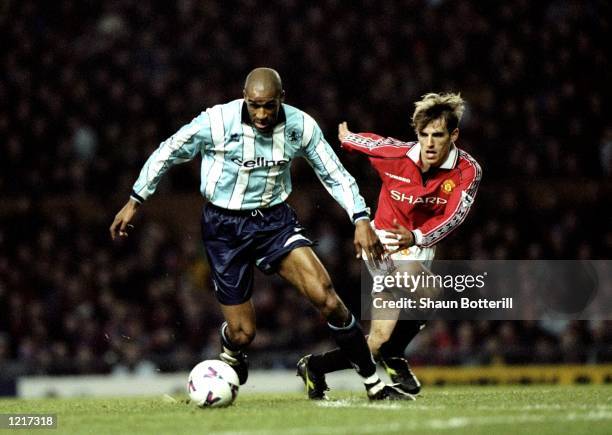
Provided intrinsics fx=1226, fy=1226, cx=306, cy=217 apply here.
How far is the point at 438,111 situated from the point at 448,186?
21.7 inches

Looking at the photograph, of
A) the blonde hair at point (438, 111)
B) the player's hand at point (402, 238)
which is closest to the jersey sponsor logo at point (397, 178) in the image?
the blonde hair at point (438, 111)

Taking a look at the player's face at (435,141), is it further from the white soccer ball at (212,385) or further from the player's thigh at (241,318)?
the white soccer ball at (212,385)

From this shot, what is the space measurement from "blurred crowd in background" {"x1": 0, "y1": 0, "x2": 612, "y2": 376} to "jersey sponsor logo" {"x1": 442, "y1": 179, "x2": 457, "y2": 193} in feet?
18.1

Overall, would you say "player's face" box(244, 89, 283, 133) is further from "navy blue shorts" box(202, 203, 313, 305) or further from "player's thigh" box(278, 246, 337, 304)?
"player's thigh" box(278, 246, 337, 304)

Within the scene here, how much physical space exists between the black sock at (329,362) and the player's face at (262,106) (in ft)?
5.84

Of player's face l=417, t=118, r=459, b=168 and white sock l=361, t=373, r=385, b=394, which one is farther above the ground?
player's face l=417, t=118, r=459, b=168

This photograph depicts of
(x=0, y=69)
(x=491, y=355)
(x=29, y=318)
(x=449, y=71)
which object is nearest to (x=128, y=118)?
(x=0, y=69)

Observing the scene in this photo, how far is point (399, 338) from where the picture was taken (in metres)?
9.05

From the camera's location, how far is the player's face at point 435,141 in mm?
8695

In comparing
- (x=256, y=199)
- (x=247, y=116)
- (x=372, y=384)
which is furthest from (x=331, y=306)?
(x=247, y=116)

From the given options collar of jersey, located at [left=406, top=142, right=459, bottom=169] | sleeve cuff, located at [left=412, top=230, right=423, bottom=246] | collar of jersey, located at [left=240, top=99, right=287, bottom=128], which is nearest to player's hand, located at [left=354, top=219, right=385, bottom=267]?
sleeve cuff, located at [left=412, top=230, right=423, bottom=246]

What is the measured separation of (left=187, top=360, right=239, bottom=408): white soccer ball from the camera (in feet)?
25.4

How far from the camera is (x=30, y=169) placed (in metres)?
17.1

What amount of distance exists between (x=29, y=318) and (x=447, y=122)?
860 cm
